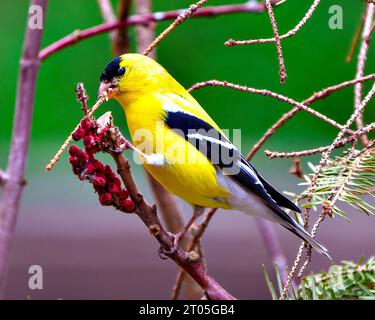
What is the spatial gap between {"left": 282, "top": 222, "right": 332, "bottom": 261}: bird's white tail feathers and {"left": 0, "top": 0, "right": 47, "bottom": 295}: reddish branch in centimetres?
38

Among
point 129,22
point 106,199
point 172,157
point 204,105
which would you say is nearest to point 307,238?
point 106,199

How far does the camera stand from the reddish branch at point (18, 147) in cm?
86

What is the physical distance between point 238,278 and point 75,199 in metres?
0.80

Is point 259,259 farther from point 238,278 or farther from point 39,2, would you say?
point 39,2

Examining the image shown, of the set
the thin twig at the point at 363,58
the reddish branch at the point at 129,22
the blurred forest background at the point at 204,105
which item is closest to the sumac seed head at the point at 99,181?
the thin twig at the point at 363,58

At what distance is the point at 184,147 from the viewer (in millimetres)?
952

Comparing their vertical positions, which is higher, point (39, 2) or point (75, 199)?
point (75, 199)

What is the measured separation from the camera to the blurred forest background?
1897 mm

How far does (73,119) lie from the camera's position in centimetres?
181

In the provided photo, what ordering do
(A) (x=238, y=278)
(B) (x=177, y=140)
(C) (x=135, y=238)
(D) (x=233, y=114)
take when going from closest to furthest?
(B) (x=177, y=140) < (D) (x=233, y=114) < (A) (x=238, y=278) < (C) (x=135, y=238)

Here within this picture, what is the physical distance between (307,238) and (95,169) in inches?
8.7

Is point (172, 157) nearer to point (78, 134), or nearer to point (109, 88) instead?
point (109, 88)
